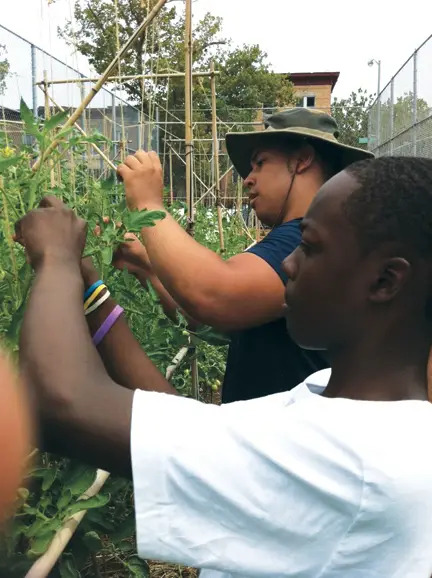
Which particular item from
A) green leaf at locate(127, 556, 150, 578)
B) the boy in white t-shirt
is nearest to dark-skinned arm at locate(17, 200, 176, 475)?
the boy in white t-shirt

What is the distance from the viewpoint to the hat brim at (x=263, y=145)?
1651mm

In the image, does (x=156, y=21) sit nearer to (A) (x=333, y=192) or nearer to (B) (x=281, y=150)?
(B) (x=281, y=150)

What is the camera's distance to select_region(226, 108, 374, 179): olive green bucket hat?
1659 mm

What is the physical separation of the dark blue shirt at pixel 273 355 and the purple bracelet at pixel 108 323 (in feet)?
1.37

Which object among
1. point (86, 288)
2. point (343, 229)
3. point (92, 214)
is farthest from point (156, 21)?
point (343, 229)

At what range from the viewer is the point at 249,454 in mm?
792

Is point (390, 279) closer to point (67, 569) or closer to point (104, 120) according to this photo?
point (67, 569)

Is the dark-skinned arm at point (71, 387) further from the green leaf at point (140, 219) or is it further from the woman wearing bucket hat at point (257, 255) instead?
the woman wearing bucket hat at point (257, 255)

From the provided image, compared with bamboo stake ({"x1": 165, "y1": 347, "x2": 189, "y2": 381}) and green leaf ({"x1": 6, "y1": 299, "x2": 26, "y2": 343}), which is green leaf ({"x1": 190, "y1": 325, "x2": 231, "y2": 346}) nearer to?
bamboo stake ({"x1": 165, "y1": 347, "x2": 189, "y2": 381})

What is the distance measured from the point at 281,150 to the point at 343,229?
834 mm

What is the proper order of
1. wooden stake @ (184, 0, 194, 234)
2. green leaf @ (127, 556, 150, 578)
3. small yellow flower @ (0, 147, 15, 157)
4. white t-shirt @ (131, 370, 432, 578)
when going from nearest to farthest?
white t-shirt @ (131, 370, 432, 578)
small yellow flower @ (0, 147, 15, 157)
green leaf @ (127, 556, 150, 578)
wooden stake @ (184, 0, 194, 234)

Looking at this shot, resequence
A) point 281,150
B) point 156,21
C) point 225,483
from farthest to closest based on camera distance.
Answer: point 156,21 → point 281,150 → point 225,483

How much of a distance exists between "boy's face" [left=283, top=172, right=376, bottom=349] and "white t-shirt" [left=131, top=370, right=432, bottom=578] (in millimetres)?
150

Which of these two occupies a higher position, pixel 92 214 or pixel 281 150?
pixel 281 150
